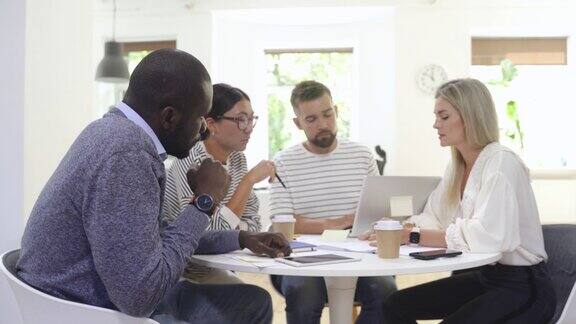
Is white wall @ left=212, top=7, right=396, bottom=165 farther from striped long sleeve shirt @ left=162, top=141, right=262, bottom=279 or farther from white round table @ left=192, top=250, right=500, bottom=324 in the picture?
white round table @ left=192, top=250, right=500, bottom=324

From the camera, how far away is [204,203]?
4.40ft

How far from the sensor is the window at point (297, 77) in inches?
275

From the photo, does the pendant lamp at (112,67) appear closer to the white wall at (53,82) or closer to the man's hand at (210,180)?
the white wall at (53,82)

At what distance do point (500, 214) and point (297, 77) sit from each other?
5.42 m

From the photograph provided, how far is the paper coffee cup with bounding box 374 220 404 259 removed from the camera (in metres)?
1.63

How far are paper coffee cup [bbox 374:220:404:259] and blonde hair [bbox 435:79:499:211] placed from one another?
1.87ft

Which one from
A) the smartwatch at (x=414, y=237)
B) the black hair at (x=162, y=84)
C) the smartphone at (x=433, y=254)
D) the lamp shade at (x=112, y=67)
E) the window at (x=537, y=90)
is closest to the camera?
the black hair at (x=162, y=84)

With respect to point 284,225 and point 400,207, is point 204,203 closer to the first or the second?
point 284,225

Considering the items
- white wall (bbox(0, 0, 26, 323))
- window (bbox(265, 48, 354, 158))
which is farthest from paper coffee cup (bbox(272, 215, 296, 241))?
window (bbox(265, 48, 354, 158))

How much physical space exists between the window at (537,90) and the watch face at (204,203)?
5.66 m

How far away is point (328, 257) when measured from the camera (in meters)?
1.62

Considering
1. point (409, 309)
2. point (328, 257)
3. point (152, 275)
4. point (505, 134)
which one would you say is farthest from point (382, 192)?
point (505, 134)

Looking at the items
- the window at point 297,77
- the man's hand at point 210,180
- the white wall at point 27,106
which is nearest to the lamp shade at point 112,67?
the window at point 297,77

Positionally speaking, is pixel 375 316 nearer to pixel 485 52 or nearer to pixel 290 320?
pixel 290 320
